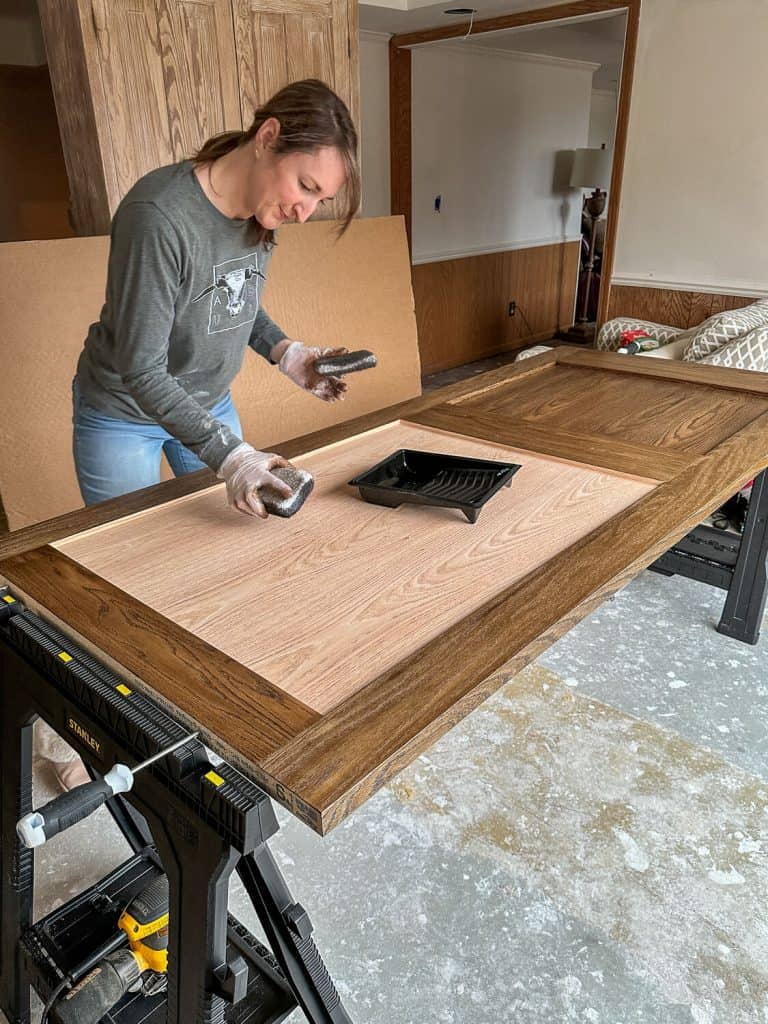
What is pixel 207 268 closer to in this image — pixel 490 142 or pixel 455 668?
pixel 455 668

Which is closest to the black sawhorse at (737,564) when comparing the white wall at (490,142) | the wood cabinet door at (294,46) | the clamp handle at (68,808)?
the clamp handle at (68,808)

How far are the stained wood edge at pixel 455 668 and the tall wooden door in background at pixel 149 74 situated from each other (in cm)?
224

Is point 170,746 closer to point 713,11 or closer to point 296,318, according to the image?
point 296,318

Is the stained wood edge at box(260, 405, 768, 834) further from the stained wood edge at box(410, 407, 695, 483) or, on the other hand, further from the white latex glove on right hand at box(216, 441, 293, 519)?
the white latex glove on right hand at box(216, 441, 293, 519)

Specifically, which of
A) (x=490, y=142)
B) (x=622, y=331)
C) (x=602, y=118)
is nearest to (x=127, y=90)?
(x=622, y=331)

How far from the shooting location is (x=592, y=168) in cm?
586

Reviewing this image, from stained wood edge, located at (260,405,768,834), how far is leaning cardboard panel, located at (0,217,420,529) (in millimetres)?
1882

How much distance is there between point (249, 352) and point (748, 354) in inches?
72.6

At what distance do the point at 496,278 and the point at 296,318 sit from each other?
129 inches

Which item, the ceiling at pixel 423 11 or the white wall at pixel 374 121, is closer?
the ceiling at pixel 423 11

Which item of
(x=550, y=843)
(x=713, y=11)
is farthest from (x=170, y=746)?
(x=713, y=11)

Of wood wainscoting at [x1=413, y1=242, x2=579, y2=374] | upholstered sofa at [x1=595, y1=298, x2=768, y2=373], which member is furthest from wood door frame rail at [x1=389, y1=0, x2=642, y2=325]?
upholstered sofa at [x1=595, y1=298, x2=768, y2=373]

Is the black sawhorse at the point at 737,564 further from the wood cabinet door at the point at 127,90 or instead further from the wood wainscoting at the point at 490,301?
the wood wainscoting at the point at 490,301

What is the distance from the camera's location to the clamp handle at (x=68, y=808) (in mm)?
744
